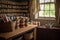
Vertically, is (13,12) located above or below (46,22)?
above

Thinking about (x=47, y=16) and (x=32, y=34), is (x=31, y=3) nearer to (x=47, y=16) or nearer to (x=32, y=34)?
(x=47, y=16)

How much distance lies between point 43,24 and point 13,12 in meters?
1.10

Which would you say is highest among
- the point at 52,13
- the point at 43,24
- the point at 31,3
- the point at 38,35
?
the point at 31,3

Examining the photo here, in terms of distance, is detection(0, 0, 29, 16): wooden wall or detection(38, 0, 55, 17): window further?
detection(38, 0, 55, 17): window

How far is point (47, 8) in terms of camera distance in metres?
4.64

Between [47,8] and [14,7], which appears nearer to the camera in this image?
[14,7]

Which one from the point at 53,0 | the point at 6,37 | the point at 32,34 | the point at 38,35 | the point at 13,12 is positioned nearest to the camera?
the point at 6,37

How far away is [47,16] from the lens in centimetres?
461

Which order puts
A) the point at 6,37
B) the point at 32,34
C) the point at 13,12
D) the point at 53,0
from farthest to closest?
1. the point at 53,0
2. the point at 13,12
3. the point at 32,34
4. the point at 6,37

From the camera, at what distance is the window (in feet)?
14.9

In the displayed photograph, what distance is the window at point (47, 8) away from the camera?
14.9 feet

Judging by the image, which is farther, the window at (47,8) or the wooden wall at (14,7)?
the window at (47,8)

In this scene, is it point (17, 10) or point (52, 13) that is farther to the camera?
point (52, 13)

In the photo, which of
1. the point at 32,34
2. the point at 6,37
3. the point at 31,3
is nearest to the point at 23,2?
the point at 31,3
